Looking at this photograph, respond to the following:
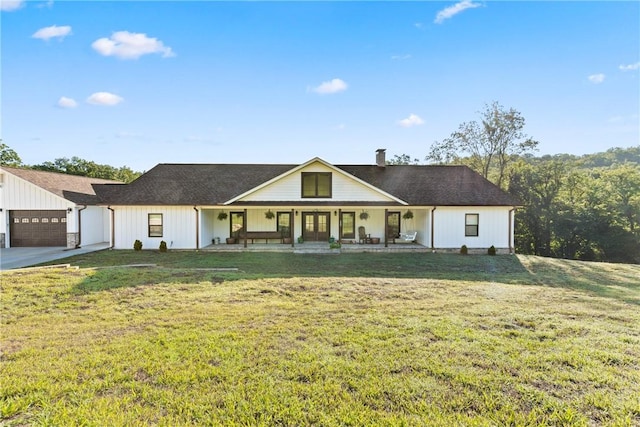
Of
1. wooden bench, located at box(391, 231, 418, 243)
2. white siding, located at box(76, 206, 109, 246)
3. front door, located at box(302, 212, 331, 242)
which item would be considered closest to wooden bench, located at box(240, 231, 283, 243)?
front door, located at box(302, 212, 331, 242)

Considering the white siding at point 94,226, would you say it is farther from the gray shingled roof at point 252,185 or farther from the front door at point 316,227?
the front door at point 316,227

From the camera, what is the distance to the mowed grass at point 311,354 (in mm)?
3275

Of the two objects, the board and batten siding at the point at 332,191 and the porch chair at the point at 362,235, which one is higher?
the board and batten siding at the point at 332,191

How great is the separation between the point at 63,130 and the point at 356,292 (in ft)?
78.2

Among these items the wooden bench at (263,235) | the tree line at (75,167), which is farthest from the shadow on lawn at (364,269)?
the tree line at (75,167)

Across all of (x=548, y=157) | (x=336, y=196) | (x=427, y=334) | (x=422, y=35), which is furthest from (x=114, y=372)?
(x=548, y=157)

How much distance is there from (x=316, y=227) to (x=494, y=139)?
71.3 feet

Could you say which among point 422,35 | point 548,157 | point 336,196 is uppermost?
point 422,35

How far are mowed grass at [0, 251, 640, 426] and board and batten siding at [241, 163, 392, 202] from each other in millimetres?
9288

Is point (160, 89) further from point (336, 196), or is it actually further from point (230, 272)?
point (230, 272)

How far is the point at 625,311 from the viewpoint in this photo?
22.0 feet

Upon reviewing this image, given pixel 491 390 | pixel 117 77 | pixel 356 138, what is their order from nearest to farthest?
pixel 491 390 < pixel 117 77 < pixel 356 138

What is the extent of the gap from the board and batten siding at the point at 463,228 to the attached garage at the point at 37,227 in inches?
814

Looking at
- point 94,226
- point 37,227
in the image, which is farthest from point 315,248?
point 37,227
